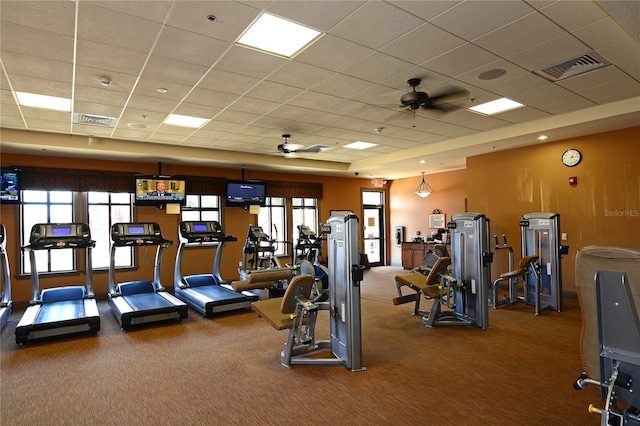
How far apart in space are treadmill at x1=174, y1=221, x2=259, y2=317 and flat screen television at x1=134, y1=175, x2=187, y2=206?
1.18m

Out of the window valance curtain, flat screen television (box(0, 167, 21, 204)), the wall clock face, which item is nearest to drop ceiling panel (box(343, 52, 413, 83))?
the wall clock face

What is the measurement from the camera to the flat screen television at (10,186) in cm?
652

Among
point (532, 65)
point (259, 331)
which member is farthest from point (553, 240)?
point (259, 331)

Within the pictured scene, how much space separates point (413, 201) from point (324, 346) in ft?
26.8

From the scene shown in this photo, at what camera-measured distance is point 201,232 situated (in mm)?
7250

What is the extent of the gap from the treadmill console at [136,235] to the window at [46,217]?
1.88 m

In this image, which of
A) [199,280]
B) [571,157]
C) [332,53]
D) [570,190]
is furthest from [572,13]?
[199,280]

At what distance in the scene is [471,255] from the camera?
5.34 meters

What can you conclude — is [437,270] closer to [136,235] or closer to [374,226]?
[136,235]

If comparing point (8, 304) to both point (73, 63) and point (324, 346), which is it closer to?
point (73, 63)

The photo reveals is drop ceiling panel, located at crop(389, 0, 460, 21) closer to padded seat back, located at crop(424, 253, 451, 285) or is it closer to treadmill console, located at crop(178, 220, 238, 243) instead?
padded seat back, located at crop(424, 253, 451, 285)

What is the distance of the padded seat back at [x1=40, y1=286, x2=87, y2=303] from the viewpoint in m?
6.01

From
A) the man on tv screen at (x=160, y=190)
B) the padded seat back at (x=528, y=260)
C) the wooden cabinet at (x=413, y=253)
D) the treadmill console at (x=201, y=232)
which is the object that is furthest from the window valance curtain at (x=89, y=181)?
the padded seat back at (x=528, y=260)

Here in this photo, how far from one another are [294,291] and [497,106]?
4069 millimetres
